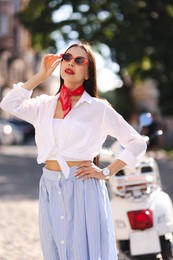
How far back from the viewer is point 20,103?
146 inches

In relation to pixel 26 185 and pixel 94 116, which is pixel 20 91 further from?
pixel 26 185

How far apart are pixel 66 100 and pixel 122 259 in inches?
96.5

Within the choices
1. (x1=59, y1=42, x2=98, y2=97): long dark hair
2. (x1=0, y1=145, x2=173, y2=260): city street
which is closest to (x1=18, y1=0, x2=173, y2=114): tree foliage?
(x1=0, y1=145, x2=173, y2=260): city street

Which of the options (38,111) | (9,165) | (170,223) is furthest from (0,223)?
(9,165)

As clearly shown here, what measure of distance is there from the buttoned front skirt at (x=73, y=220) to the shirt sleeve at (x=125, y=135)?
0.24 m

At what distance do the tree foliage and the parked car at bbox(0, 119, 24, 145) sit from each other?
6.00 meters

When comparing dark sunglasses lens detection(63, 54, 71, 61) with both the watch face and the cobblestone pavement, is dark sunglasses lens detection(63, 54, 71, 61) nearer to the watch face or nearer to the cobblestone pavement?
the watch face

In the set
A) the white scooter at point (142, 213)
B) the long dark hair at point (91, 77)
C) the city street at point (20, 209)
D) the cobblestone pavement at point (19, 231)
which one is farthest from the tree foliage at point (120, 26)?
the long dark hair at point (91, 77)

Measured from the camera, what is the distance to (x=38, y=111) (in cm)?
374

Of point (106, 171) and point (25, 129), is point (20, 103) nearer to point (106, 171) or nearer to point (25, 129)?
point (106, 171)

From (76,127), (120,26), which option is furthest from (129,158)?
(120,26)

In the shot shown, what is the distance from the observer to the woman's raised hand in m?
3.78

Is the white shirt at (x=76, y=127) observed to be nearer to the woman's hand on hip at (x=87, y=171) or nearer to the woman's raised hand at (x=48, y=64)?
the woman's hand on hip at (x=87, y=171)

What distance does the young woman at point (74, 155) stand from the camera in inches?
142
